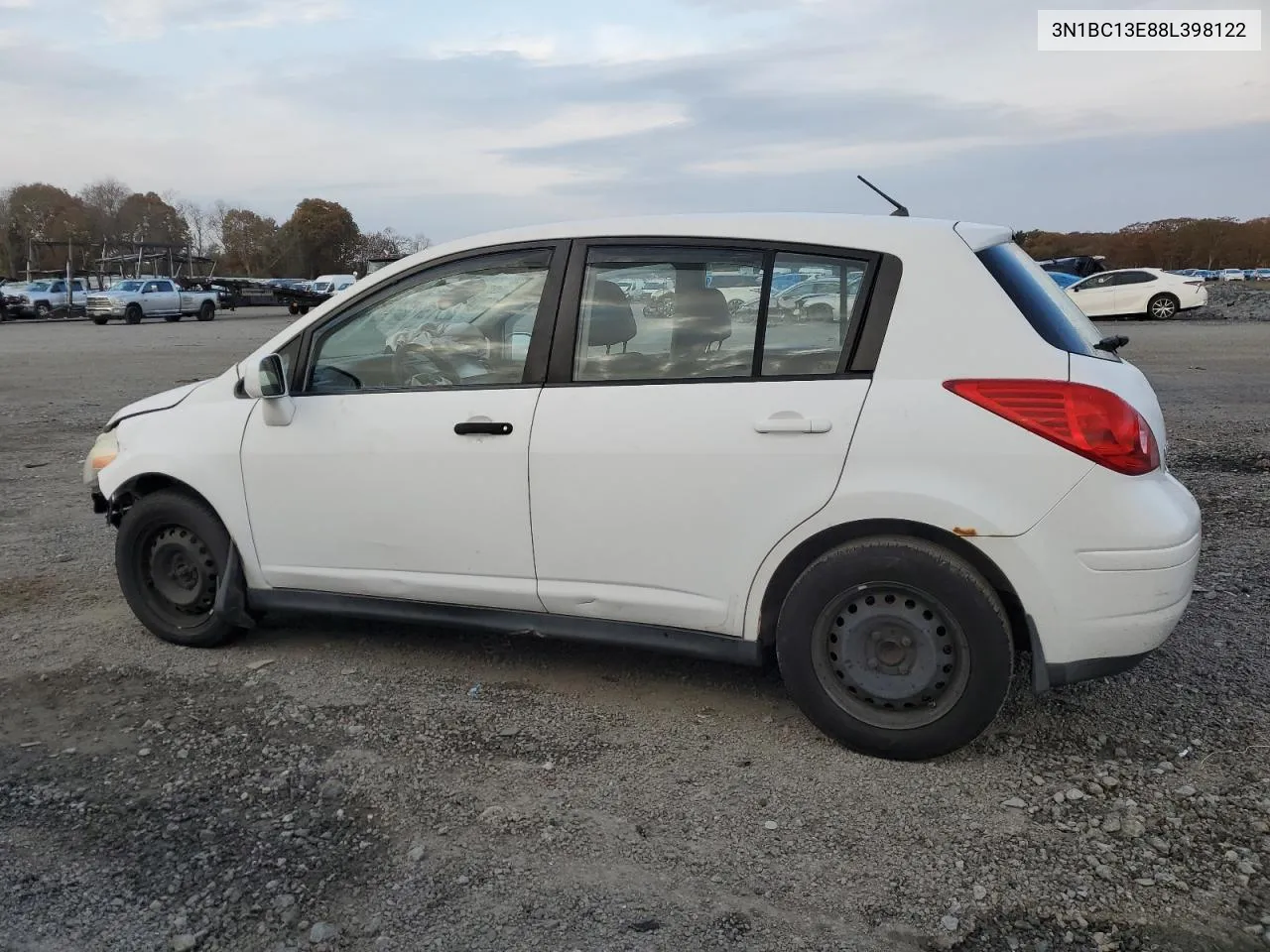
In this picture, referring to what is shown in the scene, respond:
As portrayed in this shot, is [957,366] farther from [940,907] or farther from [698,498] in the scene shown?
[940,907]

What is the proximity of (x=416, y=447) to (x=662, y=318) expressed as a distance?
1.05 metres

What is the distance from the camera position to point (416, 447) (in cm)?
395

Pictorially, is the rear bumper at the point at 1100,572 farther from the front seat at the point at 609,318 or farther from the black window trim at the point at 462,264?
the black window trim at the point at 462,264

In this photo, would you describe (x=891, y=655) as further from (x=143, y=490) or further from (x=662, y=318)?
(x=143, y=490)

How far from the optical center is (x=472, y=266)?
4.10m

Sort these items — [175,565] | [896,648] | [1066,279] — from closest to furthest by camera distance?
1. [896,648]
2. [175,565]
3. [1066,279]

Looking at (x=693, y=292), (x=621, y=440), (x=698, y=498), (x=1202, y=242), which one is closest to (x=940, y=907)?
(x=698, y=498)

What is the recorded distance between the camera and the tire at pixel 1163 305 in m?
28.3

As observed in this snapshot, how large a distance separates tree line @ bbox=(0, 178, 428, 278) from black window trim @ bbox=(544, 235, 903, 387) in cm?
8507

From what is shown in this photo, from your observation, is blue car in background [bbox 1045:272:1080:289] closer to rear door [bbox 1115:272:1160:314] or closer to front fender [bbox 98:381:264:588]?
rear door [bbox 1115:272:1160:314]

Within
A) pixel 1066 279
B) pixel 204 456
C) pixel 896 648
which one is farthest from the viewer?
pixel 1066 279

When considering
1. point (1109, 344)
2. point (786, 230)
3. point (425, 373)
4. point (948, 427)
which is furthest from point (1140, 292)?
point (425, 373)

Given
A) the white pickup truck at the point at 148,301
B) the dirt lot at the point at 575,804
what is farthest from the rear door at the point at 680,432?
the white pickup truck at the point at 148,301

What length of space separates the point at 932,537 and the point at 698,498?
0.78 m
